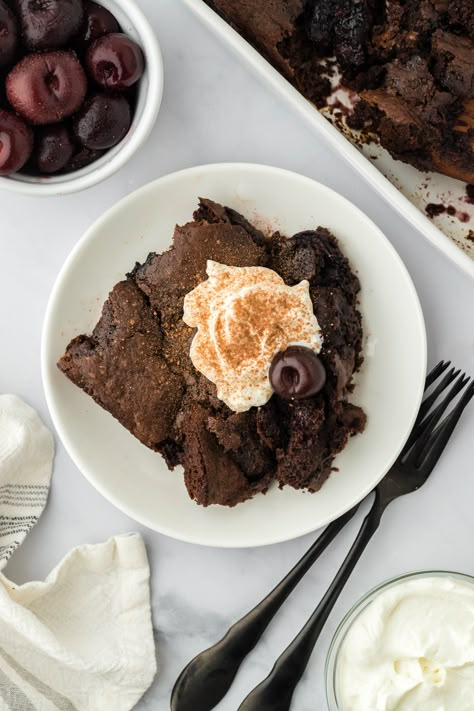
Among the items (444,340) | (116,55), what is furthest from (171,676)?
(116,55)

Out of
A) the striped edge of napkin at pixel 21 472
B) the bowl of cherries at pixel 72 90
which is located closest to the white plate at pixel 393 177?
the bowl of cherries at pixel 72 90

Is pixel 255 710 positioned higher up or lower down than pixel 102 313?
lower down

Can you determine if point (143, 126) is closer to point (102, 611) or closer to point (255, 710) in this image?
point (102, 611)

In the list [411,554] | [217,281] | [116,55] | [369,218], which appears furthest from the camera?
[411,554]

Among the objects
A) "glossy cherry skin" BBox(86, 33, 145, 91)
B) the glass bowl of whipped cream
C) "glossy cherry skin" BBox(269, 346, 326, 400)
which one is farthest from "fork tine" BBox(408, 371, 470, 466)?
"glossy cherry skin" BBox(86, 33, 145, 91)

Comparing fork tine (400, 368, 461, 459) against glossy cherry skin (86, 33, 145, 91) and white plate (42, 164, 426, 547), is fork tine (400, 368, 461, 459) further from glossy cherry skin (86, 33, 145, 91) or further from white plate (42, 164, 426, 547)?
glossy cherry skin (86, 33, 145, 91)

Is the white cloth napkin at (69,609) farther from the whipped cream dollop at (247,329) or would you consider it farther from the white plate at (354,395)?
the whipped cream dollop at (247,329)

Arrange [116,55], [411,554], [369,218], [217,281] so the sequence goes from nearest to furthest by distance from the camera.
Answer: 1. [116,55]
2. [217,281]
3. [369,218]
4. [411,554]
